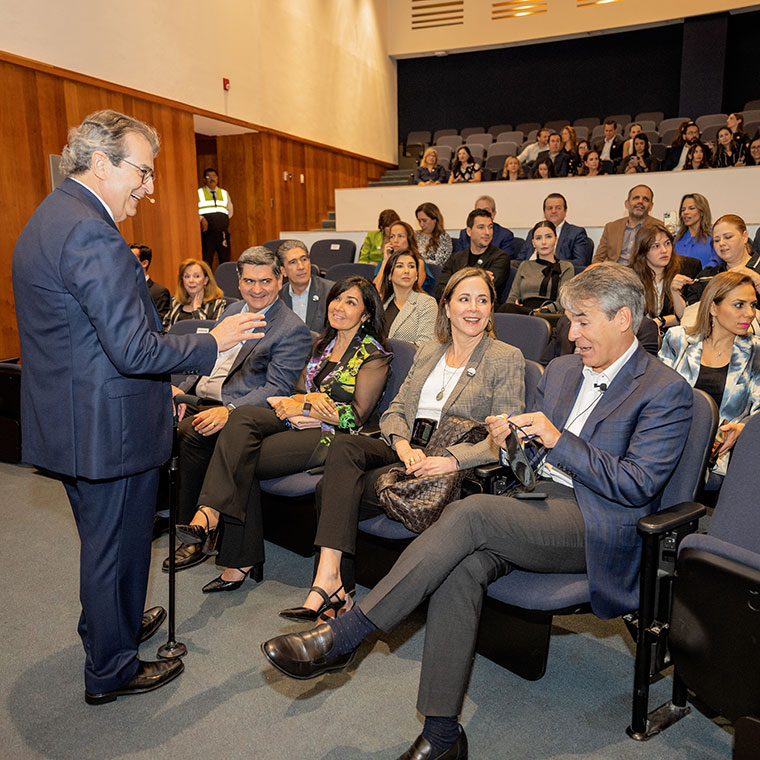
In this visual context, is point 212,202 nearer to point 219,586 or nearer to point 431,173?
point 431,173

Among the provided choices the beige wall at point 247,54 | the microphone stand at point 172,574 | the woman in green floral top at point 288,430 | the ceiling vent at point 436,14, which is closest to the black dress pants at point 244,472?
the woman in green floral top at point 288,430

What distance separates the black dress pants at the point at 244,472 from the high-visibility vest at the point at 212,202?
655 centimetres

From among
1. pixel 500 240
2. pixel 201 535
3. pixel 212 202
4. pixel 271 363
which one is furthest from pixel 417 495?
pixel 212 202

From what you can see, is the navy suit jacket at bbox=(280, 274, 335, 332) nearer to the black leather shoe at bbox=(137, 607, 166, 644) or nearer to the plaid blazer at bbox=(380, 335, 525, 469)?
the plaid blazer at bbox=(380, 335, 525, 469)

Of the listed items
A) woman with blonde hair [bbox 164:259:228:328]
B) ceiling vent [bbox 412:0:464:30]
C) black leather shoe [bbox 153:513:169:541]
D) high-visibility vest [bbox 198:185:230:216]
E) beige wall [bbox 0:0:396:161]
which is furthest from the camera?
ceiling vent [bbox 412:0:464:30]

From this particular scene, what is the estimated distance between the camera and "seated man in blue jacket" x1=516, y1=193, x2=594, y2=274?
5.57m

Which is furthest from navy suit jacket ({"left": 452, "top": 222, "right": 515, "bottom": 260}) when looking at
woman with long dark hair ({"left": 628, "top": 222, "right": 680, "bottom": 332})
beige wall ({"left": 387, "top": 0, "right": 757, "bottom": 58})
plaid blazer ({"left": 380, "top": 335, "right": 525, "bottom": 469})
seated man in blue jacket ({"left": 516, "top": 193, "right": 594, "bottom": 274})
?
beige wall ({"left": 387, "top": 0, "right": 757, "bottom": 58})

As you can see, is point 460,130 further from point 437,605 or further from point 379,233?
point 437,605

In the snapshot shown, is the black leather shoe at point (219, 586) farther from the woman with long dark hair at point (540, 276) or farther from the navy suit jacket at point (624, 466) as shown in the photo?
the woman with long dark hair at point (540, 276)

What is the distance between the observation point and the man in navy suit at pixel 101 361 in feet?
5.61

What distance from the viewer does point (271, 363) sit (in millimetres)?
3012

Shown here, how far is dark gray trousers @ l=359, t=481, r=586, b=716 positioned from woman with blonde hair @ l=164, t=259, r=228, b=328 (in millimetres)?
2676

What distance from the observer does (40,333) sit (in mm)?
1771

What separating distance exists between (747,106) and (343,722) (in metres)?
10.8
